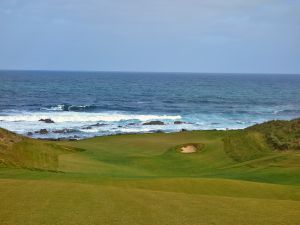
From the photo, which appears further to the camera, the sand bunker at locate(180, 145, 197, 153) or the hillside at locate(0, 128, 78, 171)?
the sand bunker at locate(180, 145, 197, 153)

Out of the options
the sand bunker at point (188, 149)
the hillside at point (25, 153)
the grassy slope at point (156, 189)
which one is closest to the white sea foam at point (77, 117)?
the sand bunker at point (188, 149)

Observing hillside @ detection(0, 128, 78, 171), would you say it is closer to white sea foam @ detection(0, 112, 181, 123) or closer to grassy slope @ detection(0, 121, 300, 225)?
grassy slope @ detection(0, 121, 300, 225)

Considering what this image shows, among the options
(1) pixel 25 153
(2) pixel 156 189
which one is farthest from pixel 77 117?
(2) pixel 156 189

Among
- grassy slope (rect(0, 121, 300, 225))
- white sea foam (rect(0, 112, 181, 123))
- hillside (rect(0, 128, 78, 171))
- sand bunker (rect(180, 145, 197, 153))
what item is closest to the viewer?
grassy slope (rect(0, 121, 300, 225))

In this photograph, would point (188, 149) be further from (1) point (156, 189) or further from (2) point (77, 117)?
(2) point (77, 117)

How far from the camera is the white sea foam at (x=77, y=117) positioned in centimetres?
6319

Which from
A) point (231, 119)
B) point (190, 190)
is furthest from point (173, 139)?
point (231, 119)

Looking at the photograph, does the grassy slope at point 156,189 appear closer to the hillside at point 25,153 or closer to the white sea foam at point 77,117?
the hillside at point 25,153

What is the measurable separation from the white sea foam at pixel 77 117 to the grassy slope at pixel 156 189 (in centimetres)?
3348

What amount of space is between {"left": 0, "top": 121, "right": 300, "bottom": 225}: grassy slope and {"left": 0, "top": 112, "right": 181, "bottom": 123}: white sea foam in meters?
33.5

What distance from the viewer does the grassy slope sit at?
37.0 feet

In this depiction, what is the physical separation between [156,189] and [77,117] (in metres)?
52.4

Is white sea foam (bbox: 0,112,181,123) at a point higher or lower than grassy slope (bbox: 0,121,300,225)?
lower

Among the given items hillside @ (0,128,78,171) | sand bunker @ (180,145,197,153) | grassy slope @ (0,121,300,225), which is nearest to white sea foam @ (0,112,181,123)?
sand bunker @ (180,145,197,153)
